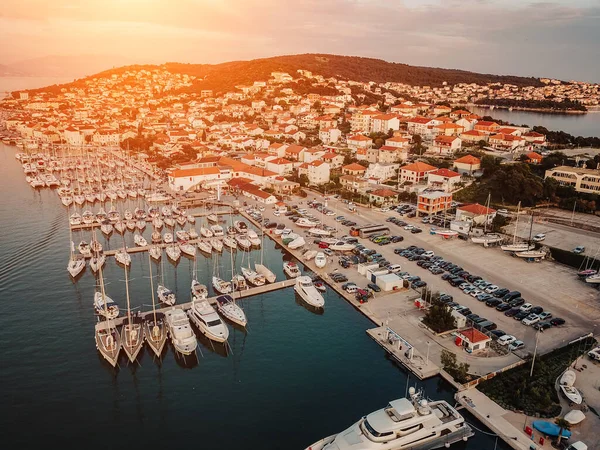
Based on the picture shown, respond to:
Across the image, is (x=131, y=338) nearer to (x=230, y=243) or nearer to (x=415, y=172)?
(x=230, y=243)

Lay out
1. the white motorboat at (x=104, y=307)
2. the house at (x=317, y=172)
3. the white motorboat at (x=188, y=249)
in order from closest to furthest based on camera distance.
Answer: the white motorboat at (x=104, y=307), the white motorboat at (x=188, y=249), the house at (x=317, y=172)

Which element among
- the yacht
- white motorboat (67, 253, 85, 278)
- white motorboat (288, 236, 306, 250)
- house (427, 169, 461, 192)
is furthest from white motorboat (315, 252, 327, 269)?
house (427, 169, 461, 192)

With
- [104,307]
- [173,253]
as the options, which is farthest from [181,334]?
[173,253]

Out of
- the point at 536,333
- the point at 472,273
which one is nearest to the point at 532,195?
the point at 472,273

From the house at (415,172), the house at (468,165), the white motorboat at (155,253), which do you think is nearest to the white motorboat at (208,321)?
the white motorboat at (155,253)

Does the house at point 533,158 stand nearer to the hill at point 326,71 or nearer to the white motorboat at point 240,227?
the white motorboat at point 240,227

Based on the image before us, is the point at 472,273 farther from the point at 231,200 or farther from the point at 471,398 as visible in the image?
the point at 231,200

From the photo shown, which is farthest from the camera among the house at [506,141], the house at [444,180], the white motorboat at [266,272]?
the house at [506,141]
